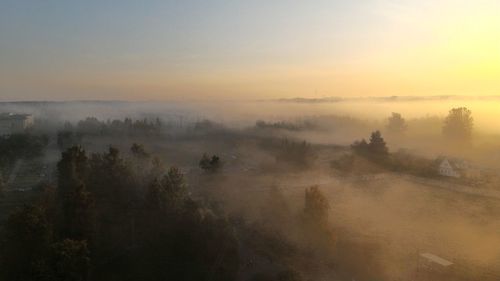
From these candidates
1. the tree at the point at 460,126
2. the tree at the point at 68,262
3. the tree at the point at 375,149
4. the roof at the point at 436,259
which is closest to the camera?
the tree at the point at 68,262

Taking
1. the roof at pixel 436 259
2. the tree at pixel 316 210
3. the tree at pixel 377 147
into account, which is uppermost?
the tree at pixel 377 147

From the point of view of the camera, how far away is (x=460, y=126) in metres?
58.8

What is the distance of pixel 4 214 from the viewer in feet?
71.4

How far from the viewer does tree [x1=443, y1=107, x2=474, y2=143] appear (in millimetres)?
58625

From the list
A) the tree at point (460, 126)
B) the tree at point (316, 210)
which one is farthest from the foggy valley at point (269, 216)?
the tree at point (460, 126)

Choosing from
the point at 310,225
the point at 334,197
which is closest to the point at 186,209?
the point at 310,225

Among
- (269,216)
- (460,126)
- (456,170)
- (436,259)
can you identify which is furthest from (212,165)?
(460,126)

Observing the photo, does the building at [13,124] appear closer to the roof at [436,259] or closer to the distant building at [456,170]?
the distant building at [456,170]

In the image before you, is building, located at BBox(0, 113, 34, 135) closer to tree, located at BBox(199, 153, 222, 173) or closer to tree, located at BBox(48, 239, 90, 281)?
tree, located at BBox(199, 153, 222, 173)

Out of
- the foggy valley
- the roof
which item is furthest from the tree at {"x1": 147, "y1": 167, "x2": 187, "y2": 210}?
the roof

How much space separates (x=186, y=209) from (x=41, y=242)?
230 inches

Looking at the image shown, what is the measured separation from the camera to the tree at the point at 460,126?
5862cm

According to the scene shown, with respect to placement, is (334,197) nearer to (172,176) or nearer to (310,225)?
(310,225)

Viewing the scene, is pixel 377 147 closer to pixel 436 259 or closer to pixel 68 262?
pixel 436 259
